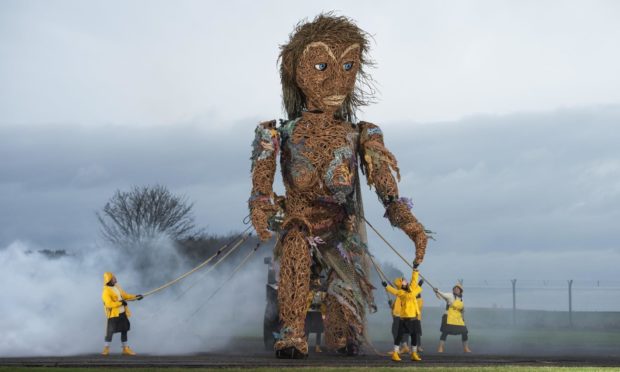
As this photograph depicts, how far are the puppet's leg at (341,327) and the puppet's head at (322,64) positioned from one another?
10.3 feet

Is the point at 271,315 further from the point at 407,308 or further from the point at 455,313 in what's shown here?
the point at 455,313

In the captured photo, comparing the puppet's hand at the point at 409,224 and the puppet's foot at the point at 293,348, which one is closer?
the puppet's foot at the point at 293,348

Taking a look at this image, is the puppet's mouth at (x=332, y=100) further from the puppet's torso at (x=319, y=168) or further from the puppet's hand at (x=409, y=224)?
the puppet's hand at (x=409, y=224)

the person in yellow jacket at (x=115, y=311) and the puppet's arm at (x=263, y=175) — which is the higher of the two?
the puppet's arm at (x=263, y=175)

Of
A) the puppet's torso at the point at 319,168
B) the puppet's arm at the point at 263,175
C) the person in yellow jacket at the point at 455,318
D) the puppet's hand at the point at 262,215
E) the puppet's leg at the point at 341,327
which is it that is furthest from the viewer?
the person in yellow jacket at the point at 455,318

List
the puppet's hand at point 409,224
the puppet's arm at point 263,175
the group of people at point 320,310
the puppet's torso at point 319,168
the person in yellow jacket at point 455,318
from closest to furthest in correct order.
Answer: the puppet's arm at point 263,175 < the puppet's torso at point 319,168 < the puppet's hand at point 409,224 < the group of people at point 320,310 < the person in yellow jacket at point 455,318

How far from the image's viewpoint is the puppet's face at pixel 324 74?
16719mm

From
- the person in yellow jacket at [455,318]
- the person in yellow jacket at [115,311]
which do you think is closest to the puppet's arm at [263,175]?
the person in yellow jacket at [115,311]

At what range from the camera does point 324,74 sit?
16.7 metres

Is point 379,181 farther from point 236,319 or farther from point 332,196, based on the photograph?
point 236,319

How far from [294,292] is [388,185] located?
7.78 ft

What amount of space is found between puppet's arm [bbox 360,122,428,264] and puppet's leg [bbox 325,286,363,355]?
1412mm

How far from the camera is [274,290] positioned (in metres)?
18.5

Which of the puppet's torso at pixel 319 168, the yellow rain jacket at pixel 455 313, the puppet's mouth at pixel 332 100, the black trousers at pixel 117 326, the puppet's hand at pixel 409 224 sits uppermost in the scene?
the puppet's mouth at pixel 332 100
